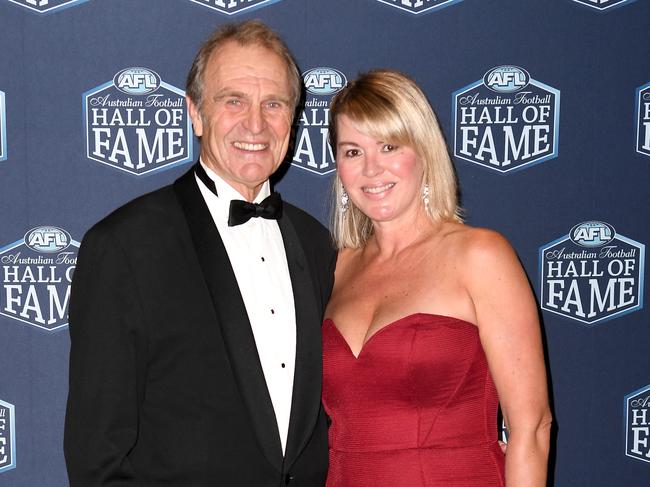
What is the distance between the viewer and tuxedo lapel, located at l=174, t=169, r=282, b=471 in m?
1.74

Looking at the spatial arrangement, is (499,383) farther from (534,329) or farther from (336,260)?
(336,260)

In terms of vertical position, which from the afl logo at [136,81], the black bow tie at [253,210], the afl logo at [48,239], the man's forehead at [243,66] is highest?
the man's forehead at [243,66]

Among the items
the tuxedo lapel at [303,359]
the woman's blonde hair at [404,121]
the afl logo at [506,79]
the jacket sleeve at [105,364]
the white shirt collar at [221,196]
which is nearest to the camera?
the jacket sleeve at [105,364]

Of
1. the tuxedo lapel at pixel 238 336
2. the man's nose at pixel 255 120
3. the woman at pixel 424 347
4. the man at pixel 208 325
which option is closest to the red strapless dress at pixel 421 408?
the woman at pixel 424 347

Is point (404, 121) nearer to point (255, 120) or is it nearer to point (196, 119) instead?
point (255, 120)

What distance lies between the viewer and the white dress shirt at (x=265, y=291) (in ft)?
6.00

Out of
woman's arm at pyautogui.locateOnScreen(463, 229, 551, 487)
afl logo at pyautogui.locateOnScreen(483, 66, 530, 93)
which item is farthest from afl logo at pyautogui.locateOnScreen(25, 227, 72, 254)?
afl logo at pyautogui.locateOnScreen(483, 66, 530, 93)

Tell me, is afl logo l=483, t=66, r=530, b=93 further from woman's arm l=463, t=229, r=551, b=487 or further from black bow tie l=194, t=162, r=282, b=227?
black bow tie l=194, t=162, r=282, b=227

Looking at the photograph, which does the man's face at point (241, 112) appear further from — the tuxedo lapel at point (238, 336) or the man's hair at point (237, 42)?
the tuxedo lapel at point (238, 336)

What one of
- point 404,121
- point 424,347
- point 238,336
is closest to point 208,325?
point 238,336

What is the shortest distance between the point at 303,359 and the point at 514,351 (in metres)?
0.54

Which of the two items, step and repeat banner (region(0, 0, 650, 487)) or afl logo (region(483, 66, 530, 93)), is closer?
step and repeat banner (region(0, 0, 650, 487))

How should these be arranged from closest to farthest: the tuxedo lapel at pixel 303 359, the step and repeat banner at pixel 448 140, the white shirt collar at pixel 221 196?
the tuxedo lapel at pixel 303 359, the white shirt collar at pixel 221 196, the step and repeat banner at pixel 448 140

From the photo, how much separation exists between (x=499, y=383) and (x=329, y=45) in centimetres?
146
